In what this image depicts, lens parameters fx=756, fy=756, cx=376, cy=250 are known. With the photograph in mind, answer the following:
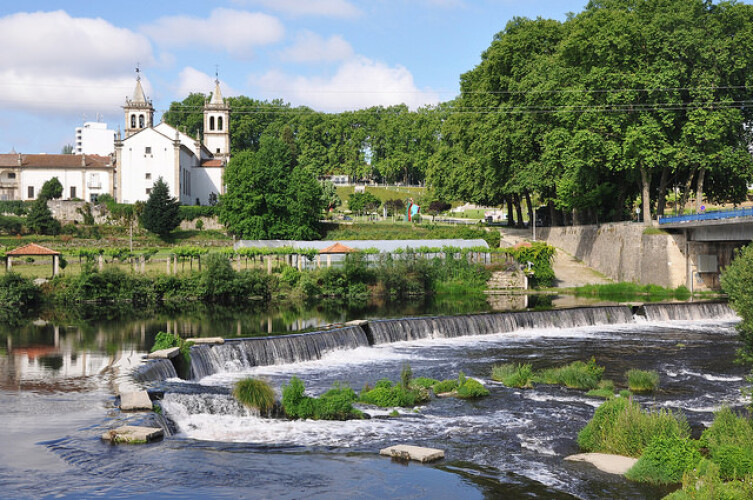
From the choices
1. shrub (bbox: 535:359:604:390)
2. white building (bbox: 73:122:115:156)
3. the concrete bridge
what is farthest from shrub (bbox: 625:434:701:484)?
white building (bbox: 73:122:115:156)

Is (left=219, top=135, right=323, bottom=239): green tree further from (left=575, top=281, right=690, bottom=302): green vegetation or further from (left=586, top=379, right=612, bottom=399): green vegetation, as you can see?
(left=586, top=379, right=612, bottom=399): green vegetation

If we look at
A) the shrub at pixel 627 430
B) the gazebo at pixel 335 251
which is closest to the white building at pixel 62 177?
the gazebo at pixel 335 251

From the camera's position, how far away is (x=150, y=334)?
3403 cm

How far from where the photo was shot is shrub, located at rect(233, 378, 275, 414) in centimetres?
1978

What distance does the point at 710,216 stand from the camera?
45750 millimetres

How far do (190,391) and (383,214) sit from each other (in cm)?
8596

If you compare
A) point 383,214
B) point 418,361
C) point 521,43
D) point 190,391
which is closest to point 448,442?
point 190,391

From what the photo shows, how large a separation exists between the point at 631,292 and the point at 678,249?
4.17m

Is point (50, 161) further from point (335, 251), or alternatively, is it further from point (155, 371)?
point (155, 371)

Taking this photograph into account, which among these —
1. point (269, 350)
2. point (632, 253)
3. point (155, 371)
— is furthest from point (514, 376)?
point (632, 253)

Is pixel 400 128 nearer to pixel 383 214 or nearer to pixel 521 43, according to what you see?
pixel 383 214

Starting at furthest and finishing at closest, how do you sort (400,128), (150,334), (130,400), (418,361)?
1. (400,128)
2. (150,334)
3. (418,361)
4. (130,400)

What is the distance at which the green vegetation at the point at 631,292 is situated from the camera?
48.9 m

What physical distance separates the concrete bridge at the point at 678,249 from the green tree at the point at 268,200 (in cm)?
3087
